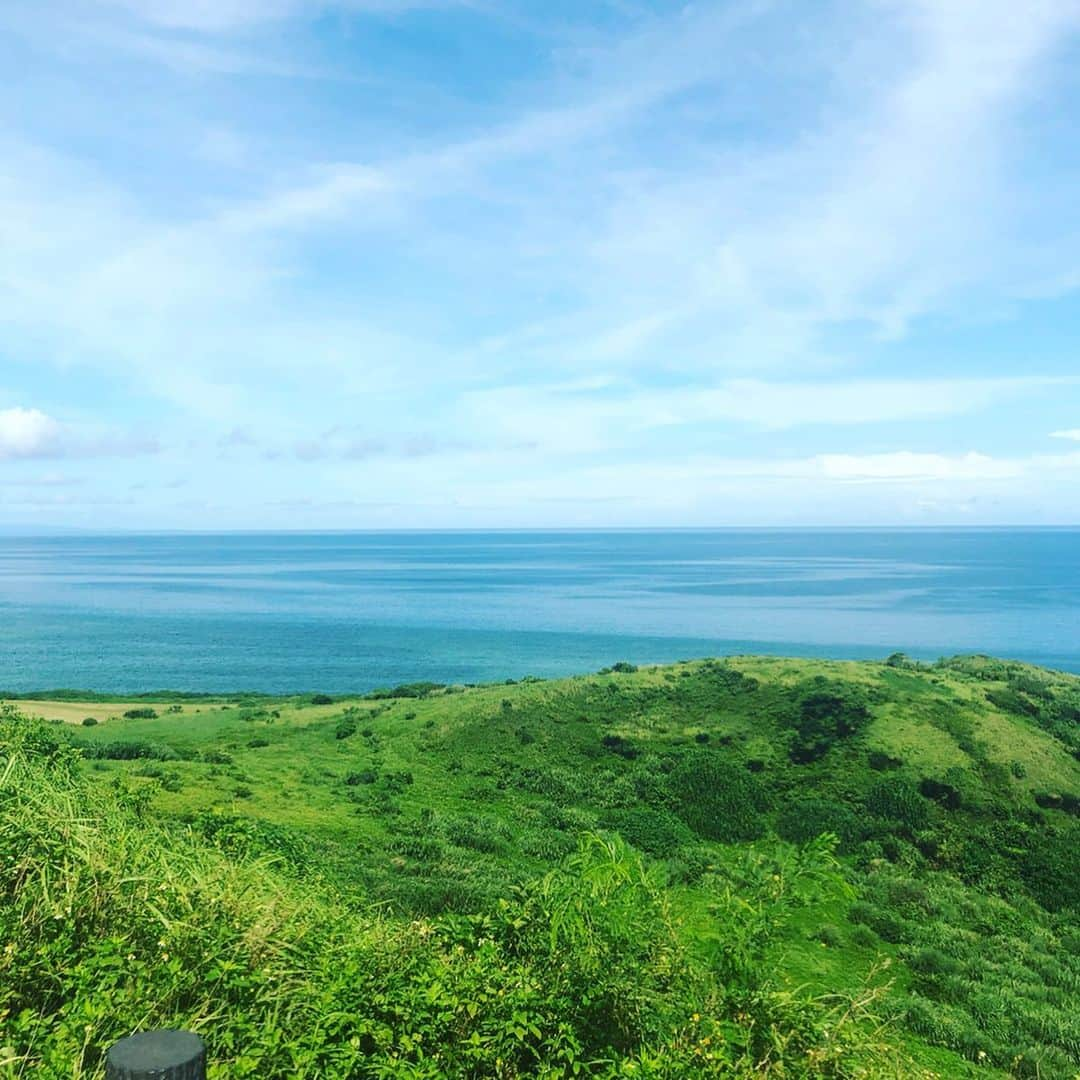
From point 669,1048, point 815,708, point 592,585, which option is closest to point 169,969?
point 669,1048

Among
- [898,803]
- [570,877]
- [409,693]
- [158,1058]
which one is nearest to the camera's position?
[158,1058]

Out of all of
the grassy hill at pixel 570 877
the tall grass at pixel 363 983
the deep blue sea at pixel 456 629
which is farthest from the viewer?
the deep blue sea at pixel 456 629

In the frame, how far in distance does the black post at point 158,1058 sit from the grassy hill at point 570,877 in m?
2.12

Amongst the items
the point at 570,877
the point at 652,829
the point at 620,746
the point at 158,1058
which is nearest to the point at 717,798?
the point at 652,829

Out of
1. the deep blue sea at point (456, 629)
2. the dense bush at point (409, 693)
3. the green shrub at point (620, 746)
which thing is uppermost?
the green shrub at point (620, 746)

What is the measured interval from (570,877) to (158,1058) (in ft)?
26.7

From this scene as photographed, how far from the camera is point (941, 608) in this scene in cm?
15138

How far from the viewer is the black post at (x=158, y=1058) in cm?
432

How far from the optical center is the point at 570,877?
11789 millimetres

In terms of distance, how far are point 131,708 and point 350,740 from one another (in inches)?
970

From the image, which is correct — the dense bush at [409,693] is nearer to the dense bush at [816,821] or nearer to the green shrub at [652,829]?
the green shrub at [652,829]

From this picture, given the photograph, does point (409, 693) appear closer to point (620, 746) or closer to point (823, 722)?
point (620, 746)

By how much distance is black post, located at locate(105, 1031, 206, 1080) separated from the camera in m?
4.32

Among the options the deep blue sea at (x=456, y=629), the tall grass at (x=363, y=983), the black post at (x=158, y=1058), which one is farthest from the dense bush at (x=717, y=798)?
the deep blue sea at (x=456, y=629)
